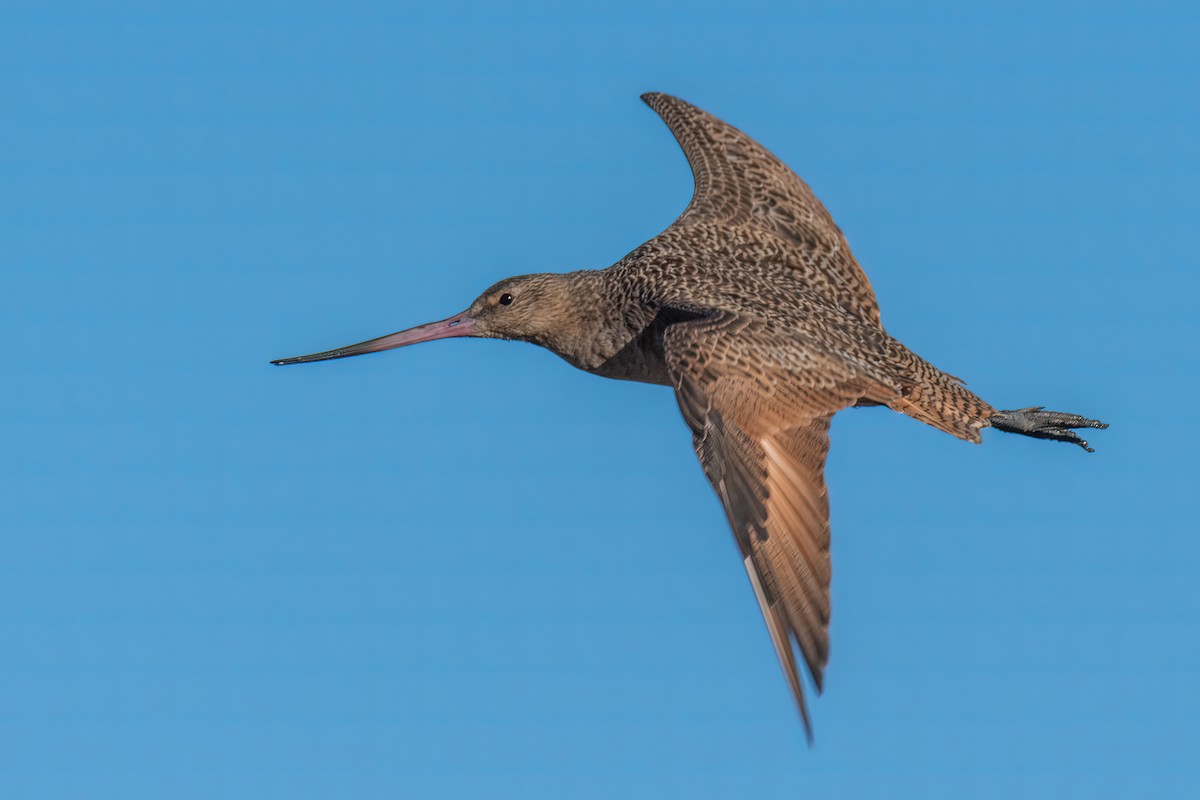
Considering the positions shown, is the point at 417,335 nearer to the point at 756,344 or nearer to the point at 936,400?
the point at 756,344

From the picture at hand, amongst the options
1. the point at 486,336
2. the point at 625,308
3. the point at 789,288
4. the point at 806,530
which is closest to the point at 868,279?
the point at 789,288

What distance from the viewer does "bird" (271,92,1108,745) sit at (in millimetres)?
10969

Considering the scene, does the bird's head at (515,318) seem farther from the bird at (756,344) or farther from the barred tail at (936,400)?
the barred tail at (936,400)

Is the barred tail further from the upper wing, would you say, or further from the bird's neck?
the bird's neck

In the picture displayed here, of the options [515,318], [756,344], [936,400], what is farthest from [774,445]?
[515,318]

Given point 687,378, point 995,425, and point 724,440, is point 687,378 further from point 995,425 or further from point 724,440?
point 995,425

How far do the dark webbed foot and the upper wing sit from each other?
1.40 m

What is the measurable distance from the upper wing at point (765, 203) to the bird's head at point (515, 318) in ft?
4.83

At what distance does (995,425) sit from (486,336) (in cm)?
441

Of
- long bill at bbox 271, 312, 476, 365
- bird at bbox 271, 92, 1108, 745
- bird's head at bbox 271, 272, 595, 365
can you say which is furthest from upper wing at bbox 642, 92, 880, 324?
long bill at bbox 271, 312, 476, 365

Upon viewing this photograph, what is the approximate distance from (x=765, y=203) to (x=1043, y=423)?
330 centimetres

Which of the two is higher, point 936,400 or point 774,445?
point 936,400

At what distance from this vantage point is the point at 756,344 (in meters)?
12.3

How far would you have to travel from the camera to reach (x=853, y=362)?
12.7 meters
